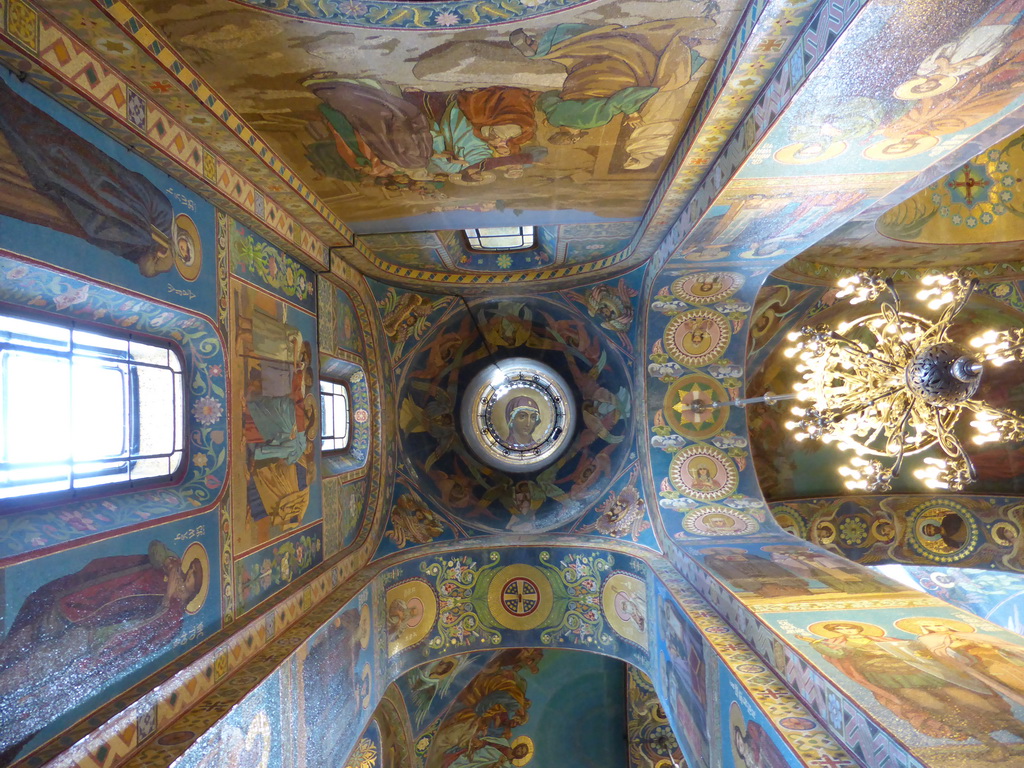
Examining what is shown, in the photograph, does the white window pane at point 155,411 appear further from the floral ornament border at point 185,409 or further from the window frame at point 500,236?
the window frame at point 500,236

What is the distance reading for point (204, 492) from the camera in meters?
5.44

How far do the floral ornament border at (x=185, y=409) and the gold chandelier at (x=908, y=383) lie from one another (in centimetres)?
614

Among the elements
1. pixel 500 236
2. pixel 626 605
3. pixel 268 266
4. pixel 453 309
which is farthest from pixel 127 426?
pixel 626 605

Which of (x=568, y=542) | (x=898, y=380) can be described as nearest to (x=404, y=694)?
(x=568, y=542)

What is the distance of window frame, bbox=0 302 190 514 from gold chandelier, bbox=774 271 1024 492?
635 centimetres

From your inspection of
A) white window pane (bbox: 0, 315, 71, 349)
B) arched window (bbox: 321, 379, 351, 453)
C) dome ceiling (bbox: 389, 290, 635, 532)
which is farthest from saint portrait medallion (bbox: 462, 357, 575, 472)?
white window pane (bbox: 0, 315, 71, 349)

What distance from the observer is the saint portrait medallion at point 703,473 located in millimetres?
9562

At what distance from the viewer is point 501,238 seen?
9930mm

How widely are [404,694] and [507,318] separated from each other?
6.60 metres

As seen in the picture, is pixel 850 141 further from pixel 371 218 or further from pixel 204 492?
pixel 204 492

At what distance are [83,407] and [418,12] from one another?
13.0 ft

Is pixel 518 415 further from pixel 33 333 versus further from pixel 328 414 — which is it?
pixel 33 333

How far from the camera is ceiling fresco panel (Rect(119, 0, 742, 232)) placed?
4.32 m

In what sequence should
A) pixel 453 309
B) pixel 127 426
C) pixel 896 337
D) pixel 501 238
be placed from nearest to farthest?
pixel 127 426, pixel 896 337, pixel 501 238, pixel 453 309
